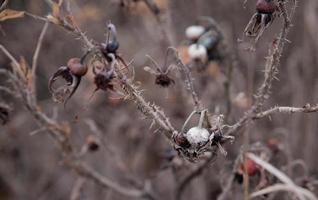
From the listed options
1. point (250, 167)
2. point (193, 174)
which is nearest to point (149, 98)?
point (193, 174)

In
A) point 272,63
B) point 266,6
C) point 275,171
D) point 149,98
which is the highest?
point 149,98

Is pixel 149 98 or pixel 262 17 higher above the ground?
pixel 149 98

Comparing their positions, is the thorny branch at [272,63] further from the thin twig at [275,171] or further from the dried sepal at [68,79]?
the dried sepal at [68,79]

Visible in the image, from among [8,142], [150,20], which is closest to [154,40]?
[150,20]

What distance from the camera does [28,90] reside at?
1.43 meters

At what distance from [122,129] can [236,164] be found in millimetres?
976

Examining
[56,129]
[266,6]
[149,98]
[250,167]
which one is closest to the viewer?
[266,6]

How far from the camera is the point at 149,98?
255 centimetres

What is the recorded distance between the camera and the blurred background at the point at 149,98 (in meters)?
2.12

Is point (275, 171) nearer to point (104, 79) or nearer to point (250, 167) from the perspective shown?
point (250, 167)

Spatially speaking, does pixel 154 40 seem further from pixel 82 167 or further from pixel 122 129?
pixel 82 167

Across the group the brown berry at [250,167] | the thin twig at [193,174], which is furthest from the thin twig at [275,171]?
the thin twig at [193,174]

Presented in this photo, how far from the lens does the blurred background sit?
6.95 ft

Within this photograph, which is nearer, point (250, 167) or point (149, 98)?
point (250, 167)
